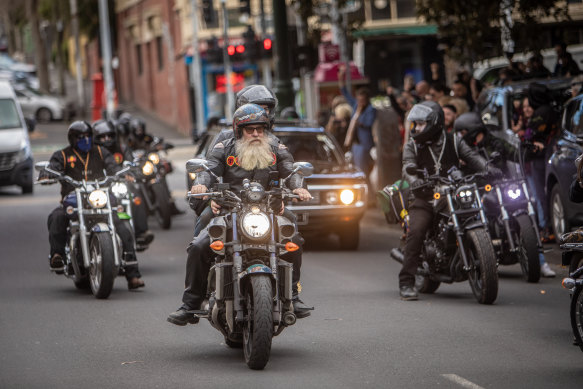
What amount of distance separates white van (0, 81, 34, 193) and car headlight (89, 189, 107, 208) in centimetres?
1443

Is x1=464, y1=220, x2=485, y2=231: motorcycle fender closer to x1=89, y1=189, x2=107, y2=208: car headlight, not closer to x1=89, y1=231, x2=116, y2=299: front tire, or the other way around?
x1=89, y1=231, x2=116, y2=299: front tire

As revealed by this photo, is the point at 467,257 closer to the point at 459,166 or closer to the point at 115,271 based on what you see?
the point at 459,166

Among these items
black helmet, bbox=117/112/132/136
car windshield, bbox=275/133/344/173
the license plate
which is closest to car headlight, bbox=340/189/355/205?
the license plate

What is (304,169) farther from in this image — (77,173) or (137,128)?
(137,128)

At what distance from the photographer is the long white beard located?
8508 mm

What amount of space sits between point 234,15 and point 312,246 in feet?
121

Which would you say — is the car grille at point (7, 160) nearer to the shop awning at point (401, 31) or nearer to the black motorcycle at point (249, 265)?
the black motorcycle at point (249, 265)

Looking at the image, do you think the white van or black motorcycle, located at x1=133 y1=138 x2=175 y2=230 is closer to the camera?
black motorcycle, located at x1=133 y1=138 x2=175 y2=230

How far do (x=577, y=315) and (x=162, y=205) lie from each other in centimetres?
1103

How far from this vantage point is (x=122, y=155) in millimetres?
15125

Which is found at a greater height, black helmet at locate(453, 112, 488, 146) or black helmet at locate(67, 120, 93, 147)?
black helmet at locate(67, 120, 93, 147)

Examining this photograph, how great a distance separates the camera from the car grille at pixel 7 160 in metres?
25.7

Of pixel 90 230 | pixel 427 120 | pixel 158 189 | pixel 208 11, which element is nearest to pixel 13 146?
pixel 158 189

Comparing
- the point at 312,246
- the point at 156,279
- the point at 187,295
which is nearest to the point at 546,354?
the point at 187,295
